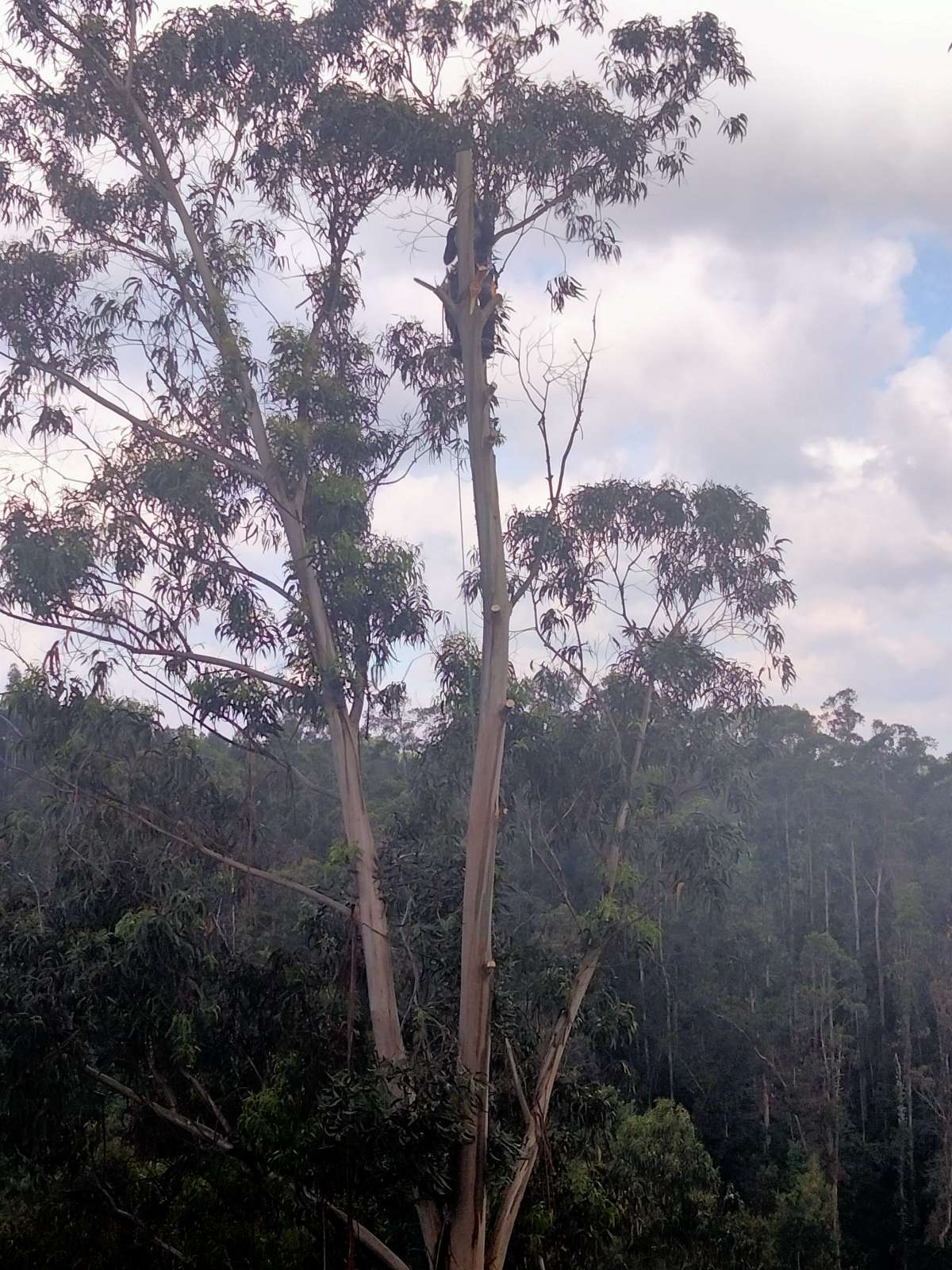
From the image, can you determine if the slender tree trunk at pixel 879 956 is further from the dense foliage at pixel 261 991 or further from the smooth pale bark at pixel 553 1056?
the smooth pale bark at pixel 553 1056

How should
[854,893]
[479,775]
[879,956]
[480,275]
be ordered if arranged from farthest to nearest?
[854,893]
[879,956]
[480,275]
[479,775]

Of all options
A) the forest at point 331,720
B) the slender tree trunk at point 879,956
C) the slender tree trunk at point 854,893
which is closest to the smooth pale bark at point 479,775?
the forest at point 331,720

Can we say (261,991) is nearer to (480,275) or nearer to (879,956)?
(480,275)

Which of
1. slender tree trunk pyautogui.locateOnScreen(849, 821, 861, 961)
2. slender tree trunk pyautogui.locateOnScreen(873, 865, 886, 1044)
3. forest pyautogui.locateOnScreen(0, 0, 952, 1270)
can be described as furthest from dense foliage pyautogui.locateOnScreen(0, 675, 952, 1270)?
slender tree trunk pyautogui.locateOnScreen(849, 821, 861, 961)

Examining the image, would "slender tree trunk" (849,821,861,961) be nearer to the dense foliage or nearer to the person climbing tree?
the dense foliage

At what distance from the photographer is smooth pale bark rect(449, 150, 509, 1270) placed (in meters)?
5.79

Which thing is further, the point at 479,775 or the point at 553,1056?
the point at 553,1056

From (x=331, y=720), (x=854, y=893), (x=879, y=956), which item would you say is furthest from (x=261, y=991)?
(x=854, y=893)

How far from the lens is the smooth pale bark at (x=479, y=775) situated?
19.0ft

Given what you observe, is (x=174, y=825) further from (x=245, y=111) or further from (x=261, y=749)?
(x=245, y=111)

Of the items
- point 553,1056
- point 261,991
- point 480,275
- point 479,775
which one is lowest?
point 553,1056

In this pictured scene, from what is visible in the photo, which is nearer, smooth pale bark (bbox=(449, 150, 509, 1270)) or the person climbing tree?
smooth pale bark (bbox=(449, 150, 509, 1270))

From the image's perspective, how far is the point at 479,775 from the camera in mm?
6062

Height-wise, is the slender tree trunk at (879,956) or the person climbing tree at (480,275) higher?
the person climbing tree at (480,275)
